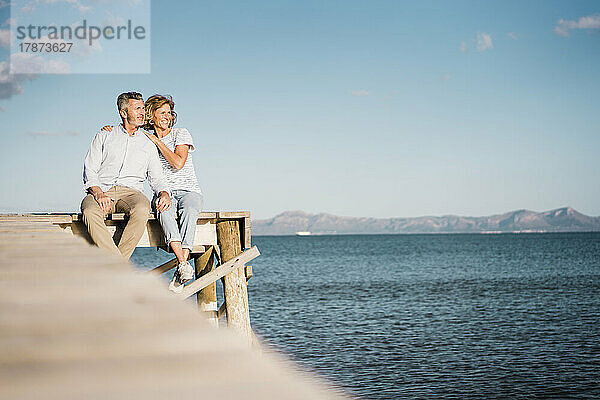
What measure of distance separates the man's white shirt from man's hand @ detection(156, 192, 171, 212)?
0.18 meters

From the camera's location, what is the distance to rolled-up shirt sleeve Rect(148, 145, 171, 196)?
729 centimetres

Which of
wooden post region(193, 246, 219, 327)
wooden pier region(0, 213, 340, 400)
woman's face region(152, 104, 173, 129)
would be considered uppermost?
woman's face region(152, 104, 173, 129)

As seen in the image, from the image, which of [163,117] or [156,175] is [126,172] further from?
[163,117]

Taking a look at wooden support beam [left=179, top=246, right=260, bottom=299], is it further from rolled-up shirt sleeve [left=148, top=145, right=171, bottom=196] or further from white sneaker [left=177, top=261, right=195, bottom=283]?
rolled-up shirt sleeve [left=148, top=145, right=171, bottom=196]

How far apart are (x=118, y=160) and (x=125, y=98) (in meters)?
0.67

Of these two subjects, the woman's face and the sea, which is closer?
the woman's face

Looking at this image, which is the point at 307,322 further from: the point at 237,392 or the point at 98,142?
the point at 237,392

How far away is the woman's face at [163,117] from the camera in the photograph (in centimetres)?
739

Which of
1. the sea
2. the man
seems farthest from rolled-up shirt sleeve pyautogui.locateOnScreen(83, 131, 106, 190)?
the sea

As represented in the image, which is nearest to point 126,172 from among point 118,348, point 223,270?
point 223,270

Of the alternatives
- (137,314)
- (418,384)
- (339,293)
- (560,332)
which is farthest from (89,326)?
(339,293)

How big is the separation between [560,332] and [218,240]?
70.0 ft

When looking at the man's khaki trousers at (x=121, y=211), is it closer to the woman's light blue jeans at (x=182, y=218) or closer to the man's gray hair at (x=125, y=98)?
the woman's light blue jeans at (x=182, y=218)

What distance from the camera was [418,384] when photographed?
17.0 m
